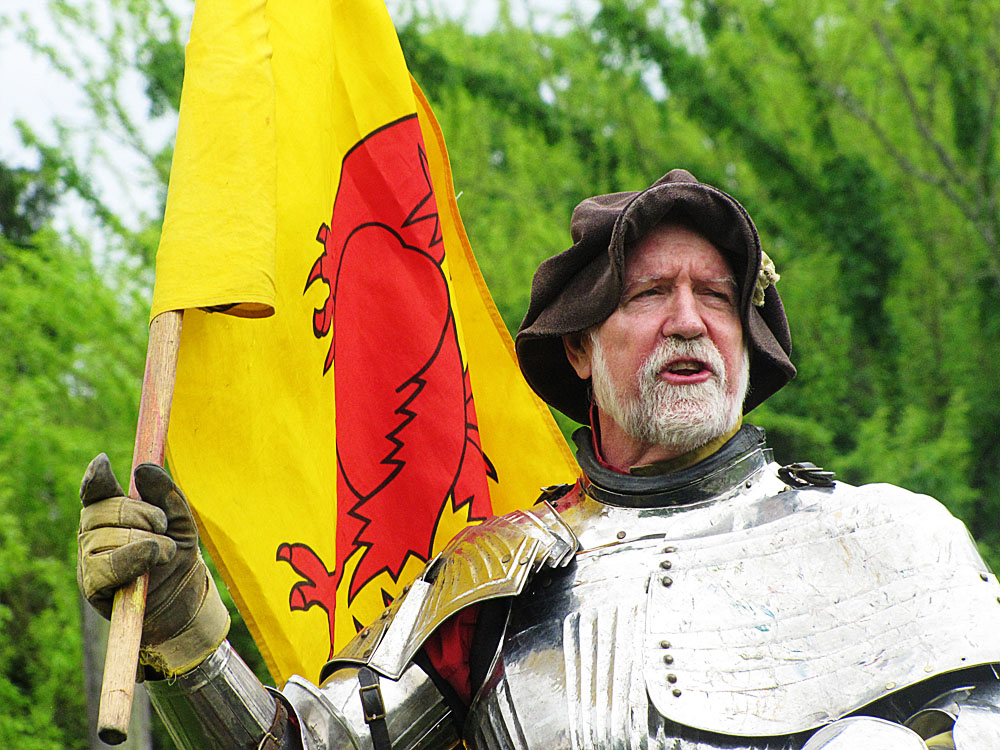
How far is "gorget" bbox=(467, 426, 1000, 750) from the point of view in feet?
7.83

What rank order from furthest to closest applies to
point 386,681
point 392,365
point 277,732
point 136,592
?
1. point 392,365
2. point 386,681
3. point 277,732
4. point 136,592

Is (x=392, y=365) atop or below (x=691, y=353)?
atop

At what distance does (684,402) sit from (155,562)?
1.24 meters

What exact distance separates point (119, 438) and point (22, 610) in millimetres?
1737

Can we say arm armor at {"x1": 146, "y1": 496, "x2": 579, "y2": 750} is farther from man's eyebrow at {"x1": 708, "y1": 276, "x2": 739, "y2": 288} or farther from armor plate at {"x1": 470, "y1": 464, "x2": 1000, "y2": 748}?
man's eyebrow at {"x1": 708, "y1": 276, "x2": 739, "y2": 288}

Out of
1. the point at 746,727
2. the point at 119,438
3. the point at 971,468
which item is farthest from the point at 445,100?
the point at 746,727

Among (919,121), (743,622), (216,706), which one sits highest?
(919,121)

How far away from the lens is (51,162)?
9.66 metres

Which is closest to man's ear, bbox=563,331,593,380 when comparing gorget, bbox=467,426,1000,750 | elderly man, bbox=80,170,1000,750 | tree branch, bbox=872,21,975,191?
A: elderly man, bbox=80,170,1000,750

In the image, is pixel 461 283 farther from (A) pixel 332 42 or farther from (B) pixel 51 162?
(B) pixel 51 162

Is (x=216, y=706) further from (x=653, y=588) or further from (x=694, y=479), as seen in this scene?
(x=694, y=479)

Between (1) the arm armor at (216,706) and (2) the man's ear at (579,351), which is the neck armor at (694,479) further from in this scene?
(1) the arm armor at (216,706)

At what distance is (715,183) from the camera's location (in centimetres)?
1014

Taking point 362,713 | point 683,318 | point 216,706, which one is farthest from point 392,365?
point 216,706
